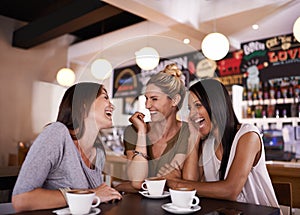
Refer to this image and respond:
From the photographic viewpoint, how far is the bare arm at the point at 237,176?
1.18 m

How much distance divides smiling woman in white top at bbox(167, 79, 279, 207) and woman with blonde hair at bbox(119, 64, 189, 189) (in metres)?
0.09

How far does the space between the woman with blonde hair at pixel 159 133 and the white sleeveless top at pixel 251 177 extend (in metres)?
0.19

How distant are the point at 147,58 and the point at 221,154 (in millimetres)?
608

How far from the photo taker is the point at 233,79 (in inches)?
173

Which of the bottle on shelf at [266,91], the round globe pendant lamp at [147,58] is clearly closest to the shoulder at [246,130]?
the round globe pendant lamp at [147,58]

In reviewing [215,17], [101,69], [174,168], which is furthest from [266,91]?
[101,69]

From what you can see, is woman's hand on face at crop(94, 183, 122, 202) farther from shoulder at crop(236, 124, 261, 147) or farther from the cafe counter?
the cafe counter

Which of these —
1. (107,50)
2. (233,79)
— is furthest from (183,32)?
(107,50)

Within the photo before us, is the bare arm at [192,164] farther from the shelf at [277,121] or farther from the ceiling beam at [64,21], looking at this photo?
the shelf at [277,121]

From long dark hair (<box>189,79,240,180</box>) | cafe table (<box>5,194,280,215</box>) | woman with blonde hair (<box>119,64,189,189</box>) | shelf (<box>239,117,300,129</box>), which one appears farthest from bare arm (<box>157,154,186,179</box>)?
shelf (<box>239,117,300,129</box>)

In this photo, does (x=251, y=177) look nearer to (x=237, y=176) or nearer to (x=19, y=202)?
(x=237, y=176)

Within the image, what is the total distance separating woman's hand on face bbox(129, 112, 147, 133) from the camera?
41.6 inches

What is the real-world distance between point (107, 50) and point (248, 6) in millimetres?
2579

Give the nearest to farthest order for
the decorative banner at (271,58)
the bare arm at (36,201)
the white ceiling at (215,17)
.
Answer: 1. the bare arm at (36,201)
2. the white ceiling at (215,17)
3. the decorative banner at (271,58)
